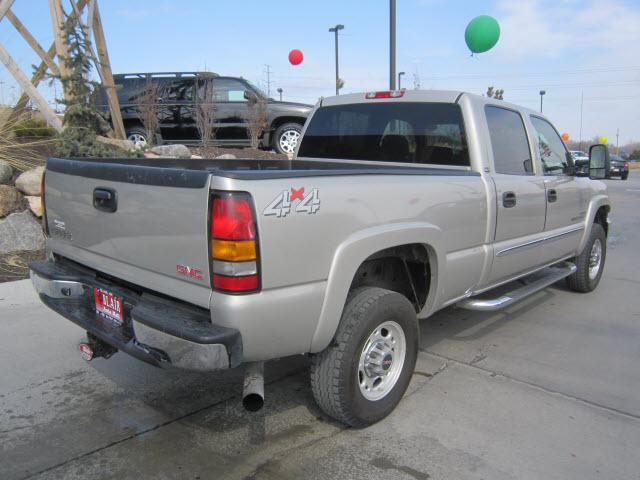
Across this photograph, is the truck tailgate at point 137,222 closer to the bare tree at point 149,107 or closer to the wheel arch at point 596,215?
the wheel arch at point 596,215

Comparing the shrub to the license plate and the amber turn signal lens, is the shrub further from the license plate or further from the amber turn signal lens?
the amber turn signal lens

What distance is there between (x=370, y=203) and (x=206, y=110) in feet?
28.5

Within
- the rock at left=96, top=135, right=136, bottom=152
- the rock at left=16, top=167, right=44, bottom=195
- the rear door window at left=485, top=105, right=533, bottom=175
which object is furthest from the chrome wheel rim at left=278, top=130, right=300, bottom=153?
the rear door window at left=485, top=105, right=533, bottom=175

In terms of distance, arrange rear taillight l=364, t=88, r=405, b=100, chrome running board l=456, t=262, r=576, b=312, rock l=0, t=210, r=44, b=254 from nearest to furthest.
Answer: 1. chrome running board l=456, t=262, r=576, b=312
2. rear taillight l=364, t=88, r=405, b=100
3. rock l=0, t=210, r=44, b=254

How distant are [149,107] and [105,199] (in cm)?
853

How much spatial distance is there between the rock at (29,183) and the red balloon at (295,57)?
13.9 m

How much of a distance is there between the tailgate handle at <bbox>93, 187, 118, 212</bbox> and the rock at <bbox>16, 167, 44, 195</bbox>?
4.70m

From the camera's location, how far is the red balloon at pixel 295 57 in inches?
762

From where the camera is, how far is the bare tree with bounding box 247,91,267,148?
10836mm

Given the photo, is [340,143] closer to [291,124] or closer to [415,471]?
[415,471]

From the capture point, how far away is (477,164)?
374cm

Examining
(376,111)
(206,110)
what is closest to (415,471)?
(376,111)

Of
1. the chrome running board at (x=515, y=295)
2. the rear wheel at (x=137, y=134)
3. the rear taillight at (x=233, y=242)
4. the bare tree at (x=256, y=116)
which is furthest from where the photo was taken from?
the rear wheel at (x=137, y=134)

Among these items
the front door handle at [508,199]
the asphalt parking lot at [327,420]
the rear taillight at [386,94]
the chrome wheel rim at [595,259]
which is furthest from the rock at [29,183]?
the chrome wheel rim at [595,259]
